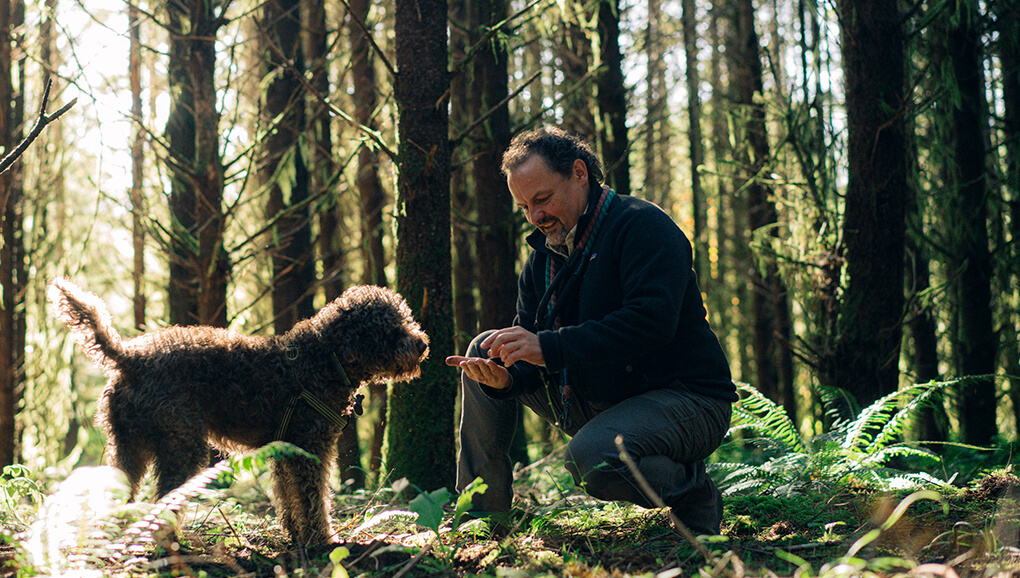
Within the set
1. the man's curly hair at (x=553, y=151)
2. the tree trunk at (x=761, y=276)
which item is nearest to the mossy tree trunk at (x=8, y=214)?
the man's curly hair at (x=553, y=151)

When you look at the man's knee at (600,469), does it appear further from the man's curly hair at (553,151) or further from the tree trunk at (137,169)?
the tree trunk at (137,169)

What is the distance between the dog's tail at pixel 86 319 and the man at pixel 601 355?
1751mm

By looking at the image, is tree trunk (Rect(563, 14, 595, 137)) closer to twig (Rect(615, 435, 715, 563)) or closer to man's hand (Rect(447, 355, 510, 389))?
man's hand (Rect(447, 355, 510, 389))

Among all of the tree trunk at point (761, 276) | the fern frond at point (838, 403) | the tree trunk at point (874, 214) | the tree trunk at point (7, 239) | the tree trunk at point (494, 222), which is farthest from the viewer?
the tree trunk at point (761, 276)

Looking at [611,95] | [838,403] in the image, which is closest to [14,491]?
[838,403]

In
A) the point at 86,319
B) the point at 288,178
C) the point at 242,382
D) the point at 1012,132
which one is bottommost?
the point at 242,382

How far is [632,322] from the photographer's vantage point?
328 centimetres

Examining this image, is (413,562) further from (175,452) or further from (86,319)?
(86,319)

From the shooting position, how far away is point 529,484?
6.18 meters

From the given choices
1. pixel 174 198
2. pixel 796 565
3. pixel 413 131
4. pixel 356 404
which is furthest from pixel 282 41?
pixel 796 565

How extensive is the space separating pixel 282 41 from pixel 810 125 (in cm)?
571

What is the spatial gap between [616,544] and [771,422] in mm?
1962

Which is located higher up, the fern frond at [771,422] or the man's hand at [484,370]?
the man's hand at [484,370]

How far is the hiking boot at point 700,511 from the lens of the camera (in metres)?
3.53
